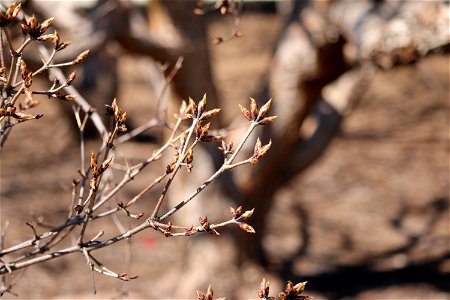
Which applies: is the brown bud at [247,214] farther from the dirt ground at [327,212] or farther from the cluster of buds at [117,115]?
the dirt ground at [327,212]

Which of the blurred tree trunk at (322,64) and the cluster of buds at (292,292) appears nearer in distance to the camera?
the cluster of buds at (292,292)

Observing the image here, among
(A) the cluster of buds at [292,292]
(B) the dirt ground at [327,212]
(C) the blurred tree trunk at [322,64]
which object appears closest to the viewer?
(A) the cluster of buds at [292,292]

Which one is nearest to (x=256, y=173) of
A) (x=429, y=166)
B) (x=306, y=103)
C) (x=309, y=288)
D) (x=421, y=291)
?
(x=306, y=103)

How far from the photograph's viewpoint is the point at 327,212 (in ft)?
26.7

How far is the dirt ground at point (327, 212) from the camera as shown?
6125 mm

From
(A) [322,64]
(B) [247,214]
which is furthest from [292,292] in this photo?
(A) [322,64]

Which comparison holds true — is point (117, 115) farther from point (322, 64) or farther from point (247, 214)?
point (322, 64)

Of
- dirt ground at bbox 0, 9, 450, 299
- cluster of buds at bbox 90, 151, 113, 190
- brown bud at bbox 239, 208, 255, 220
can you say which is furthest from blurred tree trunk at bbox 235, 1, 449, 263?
cluster of buds at bbox 90, 151, 113, 190

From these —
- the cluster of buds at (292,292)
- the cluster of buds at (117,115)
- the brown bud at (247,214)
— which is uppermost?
the cluster of buds at (117,115)

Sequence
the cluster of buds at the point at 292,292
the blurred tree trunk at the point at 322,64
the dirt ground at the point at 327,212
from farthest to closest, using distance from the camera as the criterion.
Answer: the dirt ground at the point at 327,212
the blurred tree trunk at the point at 322,64
the cluster of buds at the point at 292,292

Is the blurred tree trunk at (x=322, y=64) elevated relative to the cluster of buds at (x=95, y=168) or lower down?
elevated

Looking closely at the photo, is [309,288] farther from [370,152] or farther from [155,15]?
[370,152]

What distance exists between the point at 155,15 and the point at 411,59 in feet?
6.66

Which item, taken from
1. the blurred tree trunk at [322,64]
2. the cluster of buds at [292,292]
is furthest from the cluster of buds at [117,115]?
the blurred tree trunk at [322,64]
